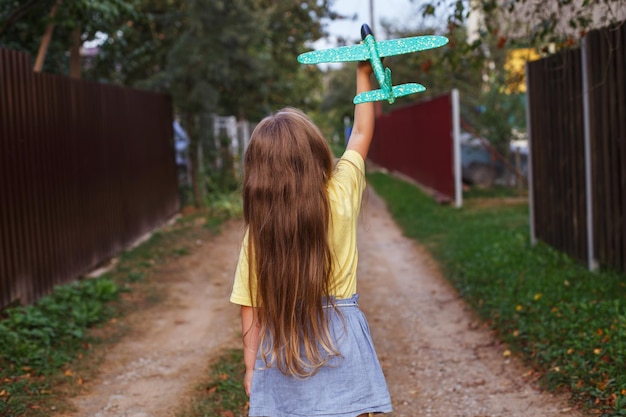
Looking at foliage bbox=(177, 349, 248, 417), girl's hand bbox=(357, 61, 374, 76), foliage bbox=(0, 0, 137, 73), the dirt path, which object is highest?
foliage bbox=(0, 0, 137, 73)

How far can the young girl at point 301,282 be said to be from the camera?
8.37 ft

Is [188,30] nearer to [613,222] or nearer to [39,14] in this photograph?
[39,14]

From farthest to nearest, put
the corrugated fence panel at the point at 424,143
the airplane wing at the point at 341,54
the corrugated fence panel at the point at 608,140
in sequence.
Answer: the corrugated fence panel at the point at 424,143 < the corrugated fence panel at the point at 608,140 < the airplane wing at the point at 341,54

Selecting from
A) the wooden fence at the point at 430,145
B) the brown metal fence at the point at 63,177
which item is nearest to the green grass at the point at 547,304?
the wooden fence at the point at 430,145

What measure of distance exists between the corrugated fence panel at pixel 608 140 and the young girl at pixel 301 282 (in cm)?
449

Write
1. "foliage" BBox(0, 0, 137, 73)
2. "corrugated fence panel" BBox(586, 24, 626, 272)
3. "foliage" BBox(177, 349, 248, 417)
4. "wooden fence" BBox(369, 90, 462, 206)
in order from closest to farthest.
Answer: "foliage" BBox(177, 349, 248, 417), "corrugated fence panel" BBox(586, 24, 626, 272), "foliage" BBox(0, 0, 137, 73), "wooden fence" BBox(369, 90, 462, 206)

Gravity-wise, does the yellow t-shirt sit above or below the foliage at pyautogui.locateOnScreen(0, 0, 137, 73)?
below

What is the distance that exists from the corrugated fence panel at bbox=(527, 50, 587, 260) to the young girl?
5387 mm

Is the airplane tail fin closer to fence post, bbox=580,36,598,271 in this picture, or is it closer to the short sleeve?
the short sleeve

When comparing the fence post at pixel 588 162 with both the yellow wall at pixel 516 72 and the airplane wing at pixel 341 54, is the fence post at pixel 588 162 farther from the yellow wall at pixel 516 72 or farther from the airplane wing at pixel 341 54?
the airplane wing at pixel 341 54

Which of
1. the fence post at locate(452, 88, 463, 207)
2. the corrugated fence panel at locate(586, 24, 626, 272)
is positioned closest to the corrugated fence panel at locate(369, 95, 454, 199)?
the fence post at locate(452, 88, 463, 207)

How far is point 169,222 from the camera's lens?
14727 mm

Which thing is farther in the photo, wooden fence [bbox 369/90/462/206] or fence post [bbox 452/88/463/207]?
wooden fence [bbox 369/90/462/206]

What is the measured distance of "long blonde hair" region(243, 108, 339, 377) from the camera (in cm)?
254
